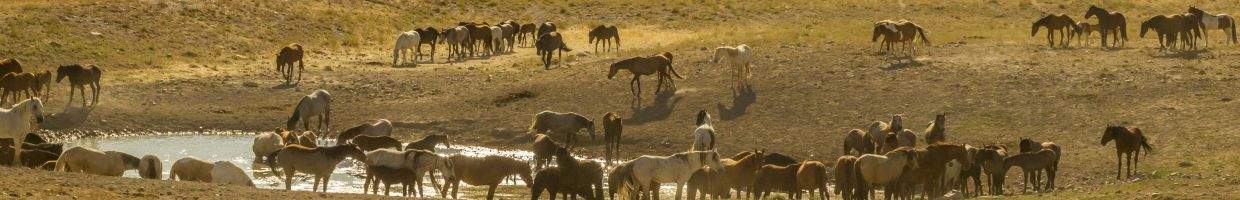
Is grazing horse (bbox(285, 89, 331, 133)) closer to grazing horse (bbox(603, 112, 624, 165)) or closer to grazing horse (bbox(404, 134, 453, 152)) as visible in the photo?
grazing horse (bbox(404, 134, 453, 152))

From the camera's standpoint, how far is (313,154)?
28.0 metres

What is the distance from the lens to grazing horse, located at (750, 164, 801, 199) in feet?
90.8

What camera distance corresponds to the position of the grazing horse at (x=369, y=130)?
116 feet

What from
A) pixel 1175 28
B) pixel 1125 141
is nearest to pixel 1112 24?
pixel 1175 28

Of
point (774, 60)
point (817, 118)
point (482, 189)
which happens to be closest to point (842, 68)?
point (774, 60)

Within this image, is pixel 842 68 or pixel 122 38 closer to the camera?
pixel 842 68

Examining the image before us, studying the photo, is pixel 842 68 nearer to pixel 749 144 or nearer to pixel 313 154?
pixel 749 144

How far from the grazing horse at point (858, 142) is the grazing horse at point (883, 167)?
13.8 feet

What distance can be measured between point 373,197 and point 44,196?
12.6 feet

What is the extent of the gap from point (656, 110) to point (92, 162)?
1277 centimetres

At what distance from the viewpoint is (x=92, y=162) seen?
28094mm

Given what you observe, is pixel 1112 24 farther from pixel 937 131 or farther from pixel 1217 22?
pixel 937 131

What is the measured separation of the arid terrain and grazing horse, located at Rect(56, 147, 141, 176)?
196cm

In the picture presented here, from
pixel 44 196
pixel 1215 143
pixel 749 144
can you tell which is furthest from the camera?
pixel 749 144
